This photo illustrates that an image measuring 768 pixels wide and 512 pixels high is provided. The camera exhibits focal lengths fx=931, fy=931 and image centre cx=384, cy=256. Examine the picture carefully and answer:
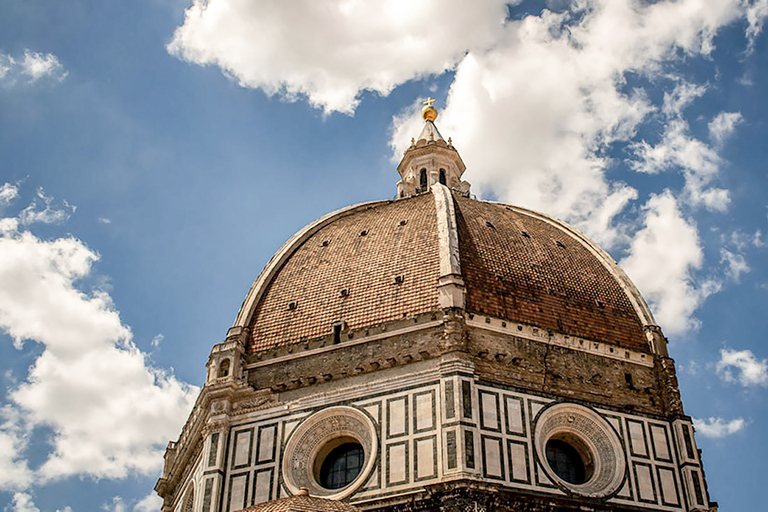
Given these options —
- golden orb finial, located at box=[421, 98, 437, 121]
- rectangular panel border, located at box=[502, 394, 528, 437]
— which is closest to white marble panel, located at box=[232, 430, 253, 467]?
rectangular panel border, located at box=[502, 394, 528, 437]

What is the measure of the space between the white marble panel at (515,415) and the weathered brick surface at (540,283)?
8.53ft

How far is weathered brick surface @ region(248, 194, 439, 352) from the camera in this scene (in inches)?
1006

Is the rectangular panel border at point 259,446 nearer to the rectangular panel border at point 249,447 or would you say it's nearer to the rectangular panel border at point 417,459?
the rectangular panel border at point 249,447

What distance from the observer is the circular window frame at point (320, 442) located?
23.0 m

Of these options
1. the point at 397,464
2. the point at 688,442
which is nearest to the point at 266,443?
the point at 397,464

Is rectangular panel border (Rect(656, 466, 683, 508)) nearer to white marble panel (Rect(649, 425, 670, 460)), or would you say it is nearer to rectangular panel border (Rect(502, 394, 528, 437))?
white marble panel (Rect(649, 425, 670, 460))

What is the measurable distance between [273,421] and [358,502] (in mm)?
3715

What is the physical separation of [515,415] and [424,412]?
2267 mm

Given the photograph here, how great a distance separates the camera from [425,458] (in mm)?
21891

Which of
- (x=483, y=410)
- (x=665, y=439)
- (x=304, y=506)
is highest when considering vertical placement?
(x=665, y=439)

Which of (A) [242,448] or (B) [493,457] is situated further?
(A) [242,448]

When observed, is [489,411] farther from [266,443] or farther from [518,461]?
[266,443]

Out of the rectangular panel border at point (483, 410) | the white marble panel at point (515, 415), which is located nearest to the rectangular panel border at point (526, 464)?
the white marble panel at point (515, 415)

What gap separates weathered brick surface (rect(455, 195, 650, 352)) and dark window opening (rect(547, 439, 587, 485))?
3.19 metres
